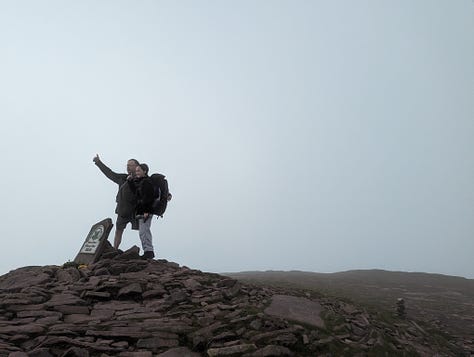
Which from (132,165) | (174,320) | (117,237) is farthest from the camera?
(117,237)

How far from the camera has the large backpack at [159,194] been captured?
514 inches

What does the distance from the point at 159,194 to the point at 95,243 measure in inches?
113

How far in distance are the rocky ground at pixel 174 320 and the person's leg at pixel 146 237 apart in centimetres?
83

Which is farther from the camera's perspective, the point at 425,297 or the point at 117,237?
the point at 425,297

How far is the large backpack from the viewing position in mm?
13047

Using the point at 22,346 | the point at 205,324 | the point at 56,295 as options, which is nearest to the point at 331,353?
the point at 205,324

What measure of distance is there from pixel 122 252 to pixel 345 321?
26.0 ft

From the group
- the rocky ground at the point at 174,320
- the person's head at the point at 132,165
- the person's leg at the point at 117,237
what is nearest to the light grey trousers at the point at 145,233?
the rocky ground at the point at 174,320

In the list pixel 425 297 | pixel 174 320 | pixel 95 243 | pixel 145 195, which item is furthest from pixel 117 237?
pixel 425 297

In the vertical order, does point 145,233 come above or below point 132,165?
below

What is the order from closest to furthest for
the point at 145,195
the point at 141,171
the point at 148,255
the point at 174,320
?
the point at 174,320 → the point at 145,195 → the point at 148,255 → the point at 141,171

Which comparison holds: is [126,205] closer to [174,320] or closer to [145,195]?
[145,195]

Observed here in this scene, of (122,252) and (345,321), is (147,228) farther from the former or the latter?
(345,321)

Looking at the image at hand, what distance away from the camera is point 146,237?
42.8 ft
